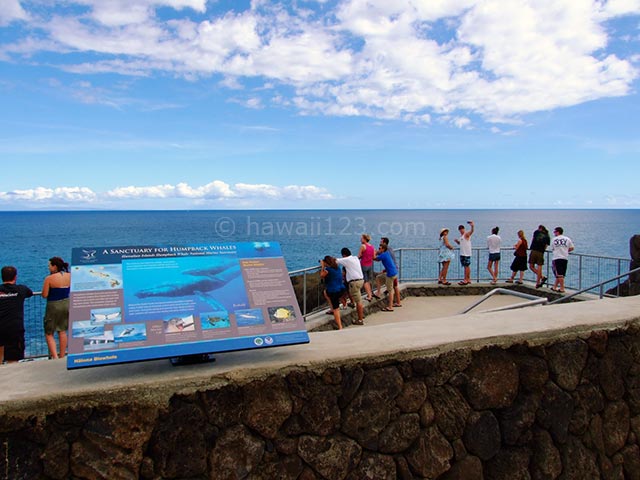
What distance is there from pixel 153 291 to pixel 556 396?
2992 mm

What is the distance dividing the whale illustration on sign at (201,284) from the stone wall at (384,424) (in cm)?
62

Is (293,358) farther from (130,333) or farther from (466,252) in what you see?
(466,252)

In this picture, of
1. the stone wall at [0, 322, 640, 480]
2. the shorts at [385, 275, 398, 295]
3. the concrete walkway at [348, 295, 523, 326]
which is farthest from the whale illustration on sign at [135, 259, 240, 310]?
the shorts at [385, 275, 398, 295]

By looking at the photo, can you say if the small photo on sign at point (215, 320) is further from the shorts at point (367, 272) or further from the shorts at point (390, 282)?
the shorts at point (367, 272)

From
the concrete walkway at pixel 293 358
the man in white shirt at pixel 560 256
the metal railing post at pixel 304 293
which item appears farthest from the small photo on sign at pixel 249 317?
the man in white shirt at pixel 560 256

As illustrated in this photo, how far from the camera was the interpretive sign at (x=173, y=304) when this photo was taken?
9.96 feet

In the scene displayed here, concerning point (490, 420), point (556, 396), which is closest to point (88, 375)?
point (490, 420)

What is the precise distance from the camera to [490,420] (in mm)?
3744

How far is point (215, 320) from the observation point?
3307mm

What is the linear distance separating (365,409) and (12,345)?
5176 millimetres

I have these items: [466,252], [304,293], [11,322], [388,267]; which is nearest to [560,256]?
[466,252]

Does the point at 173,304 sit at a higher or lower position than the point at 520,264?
higher

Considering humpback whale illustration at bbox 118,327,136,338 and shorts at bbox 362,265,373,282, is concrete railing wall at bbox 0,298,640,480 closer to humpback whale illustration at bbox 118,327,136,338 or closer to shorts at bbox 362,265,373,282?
humpback whale illustration at bbox 118,327,136,338

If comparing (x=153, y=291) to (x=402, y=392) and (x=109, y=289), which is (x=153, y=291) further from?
(x=402, y=392)
